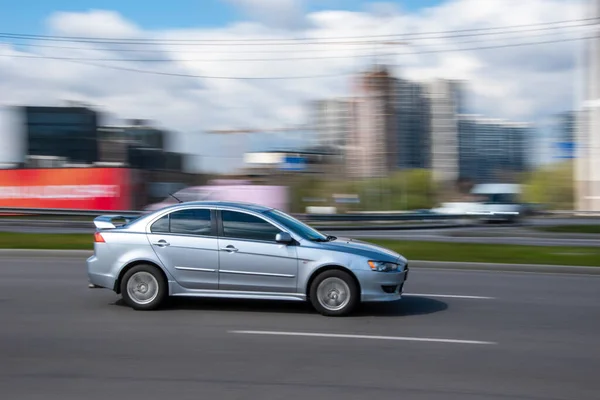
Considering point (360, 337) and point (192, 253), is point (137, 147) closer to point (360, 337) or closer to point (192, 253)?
point (192, 253)

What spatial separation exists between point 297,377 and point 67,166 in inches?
1359

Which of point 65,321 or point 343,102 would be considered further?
point 343,102

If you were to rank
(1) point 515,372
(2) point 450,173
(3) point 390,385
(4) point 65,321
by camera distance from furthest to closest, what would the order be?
1. (2) point 450,173
2. (4) point 65,321
3. (1) point 515,372
4. (3) point 390,385

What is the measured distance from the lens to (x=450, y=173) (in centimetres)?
9438

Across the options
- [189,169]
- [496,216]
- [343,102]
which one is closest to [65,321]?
[496,216]

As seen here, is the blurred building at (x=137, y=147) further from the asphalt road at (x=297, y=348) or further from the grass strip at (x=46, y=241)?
the asphalt road at (x=297, y=348)

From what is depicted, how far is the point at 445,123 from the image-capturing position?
101625 millimetres

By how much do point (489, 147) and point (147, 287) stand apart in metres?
95.8

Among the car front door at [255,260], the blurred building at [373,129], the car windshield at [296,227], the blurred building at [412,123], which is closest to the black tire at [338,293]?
the car front door at [255,260]

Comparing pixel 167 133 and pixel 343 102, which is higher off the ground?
pixel 343 102

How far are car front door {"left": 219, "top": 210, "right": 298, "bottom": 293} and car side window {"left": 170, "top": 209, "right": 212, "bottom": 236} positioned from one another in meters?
0.25

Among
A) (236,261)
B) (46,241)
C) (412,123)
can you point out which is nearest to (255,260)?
(236,261)

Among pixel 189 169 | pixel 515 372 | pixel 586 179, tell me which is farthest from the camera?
pixel 586 179

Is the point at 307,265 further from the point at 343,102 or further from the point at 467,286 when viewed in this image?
the point at 343,102
